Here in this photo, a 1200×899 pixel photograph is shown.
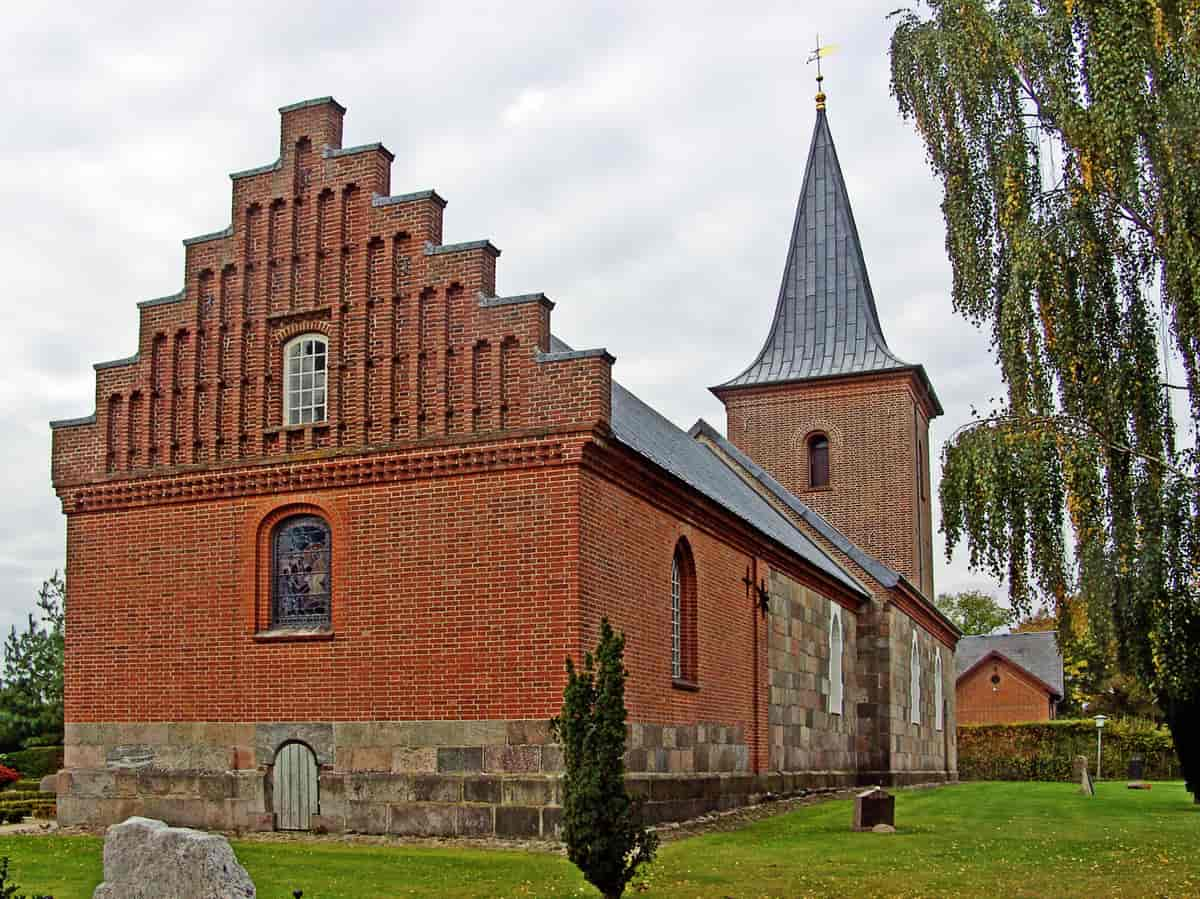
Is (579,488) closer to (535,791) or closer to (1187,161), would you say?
(535,791)

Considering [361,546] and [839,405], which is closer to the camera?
[361,546]

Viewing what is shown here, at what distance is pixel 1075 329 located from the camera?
48.1 feet

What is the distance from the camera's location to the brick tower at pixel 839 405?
1422 inches

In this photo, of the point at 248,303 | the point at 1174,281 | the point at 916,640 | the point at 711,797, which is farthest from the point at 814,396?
the point at 1174,281

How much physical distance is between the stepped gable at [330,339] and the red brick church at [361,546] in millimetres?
36

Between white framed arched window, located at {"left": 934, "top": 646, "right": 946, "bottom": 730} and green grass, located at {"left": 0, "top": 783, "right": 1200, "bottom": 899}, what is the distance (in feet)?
64.4

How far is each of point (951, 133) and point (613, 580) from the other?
22.6 feet

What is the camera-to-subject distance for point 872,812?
18.6m

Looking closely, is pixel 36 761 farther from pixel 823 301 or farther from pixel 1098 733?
→ pixel 1098 733

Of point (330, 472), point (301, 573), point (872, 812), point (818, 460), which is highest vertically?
point (818, 460)

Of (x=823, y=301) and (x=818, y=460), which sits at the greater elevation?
(x=823, y=301)

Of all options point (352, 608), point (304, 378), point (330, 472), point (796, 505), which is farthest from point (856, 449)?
point (352, 608)

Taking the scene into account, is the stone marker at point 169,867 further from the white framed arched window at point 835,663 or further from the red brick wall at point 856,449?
the red brick wall at point 856,449

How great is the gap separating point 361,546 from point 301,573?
1.14 metres
